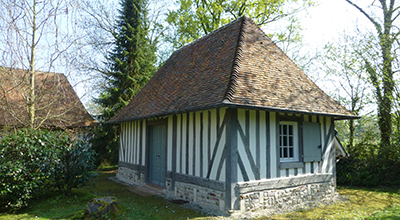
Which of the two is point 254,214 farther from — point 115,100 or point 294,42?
point 294,42

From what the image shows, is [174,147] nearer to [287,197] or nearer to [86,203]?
[86,203]

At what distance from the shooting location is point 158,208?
6340 millimetres

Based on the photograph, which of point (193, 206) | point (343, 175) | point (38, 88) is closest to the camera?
point (193, 206)

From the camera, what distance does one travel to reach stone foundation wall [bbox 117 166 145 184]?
31.0 feet

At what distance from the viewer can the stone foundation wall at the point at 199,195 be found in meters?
5.90

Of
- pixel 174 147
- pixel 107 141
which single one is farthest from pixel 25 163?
pixel 107 141

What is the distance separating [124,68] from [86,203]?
934cm

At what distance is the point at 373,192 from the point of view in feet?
→ 28.3

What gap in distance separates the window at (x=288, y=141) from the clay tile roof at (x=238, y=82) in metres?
0.67

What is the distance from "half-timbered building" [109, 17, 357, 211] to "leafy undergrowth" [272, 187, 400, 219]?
519mm

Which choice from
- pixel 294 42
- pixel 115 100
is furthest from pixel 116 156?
pixel 294 42

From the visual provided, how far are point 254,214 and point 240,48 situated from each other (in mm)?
4289

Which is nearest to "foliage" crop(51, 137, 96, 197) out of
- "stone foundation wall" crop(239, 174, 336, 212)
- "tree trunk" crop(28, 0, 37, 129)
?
"tree trunk" crop(28, 0, 37, 129)

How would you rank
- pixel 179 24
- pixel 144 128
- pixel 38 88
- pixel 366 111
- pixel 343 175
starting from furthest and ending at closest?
1. pixel 179 24
2. pixel 366 111
3. pixel 343 175
4. pixel 144 128
5. pixel 38 88
